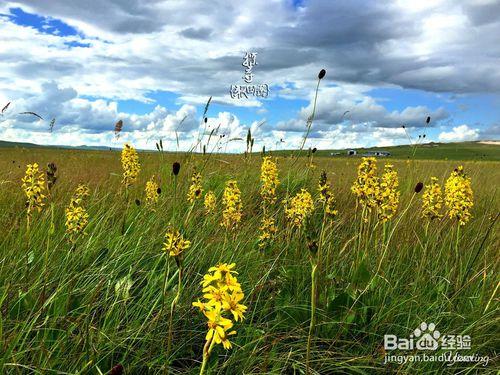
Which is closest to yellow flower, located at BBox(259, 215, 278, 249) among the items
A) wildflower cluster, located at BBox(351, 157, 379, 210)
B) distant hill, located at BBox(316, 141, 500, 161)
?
wildflower cluster, located at BBox(351, 157, 379, 210)

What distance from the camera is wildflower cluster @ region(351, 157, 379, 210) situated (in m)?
3.24

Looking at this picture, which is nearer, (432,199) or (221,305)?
(221,305)

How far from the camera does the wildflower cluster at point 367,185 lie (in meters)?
3.24

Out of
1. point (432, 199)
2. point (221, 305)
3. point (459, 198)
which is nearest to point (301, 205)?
point (432, 199)

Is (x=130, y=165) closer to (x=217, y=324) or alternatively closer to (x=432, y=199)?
(x=432, y=199)

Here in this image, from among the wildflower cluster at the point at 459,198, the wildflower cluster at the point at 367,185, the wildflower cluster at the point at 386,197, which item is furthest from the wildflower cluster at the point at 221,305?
the wildflower cluster at the point at 459,198

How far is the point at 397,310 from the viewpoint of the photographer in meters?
2.80

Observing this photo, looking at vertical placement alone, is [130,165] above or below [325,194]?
above

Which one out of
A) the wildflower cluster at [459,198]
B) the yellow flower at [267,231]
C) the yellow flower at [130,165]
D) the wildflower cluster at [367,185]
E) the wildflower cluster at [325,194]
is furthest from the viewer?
the yellow flower at [130,165]

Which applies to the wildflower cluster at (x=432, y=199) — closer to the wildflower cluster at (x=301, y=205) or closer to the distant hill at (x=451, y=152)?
the wildflower cluster at (x=301, y=205)

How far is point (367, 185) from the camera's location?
3.25 m

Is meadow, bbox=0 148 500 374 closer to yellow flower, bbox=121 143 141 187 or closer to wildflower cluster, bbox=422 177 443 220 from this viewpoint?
wildflower cluster, bbox=422 177 443 220

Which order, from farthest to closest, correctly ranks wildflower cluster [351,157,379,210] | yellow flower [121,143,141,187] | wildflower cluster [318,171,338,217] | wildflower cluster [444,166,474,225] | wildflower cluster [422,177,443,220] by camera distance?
yellow flower [121,143,141,187]
wildflower cluster [422,177,443,220]
wildflower cluster [444,166,474,225]
wildflower cluster [351,157,379,210]
wildflower cluster [318,171,338,217]

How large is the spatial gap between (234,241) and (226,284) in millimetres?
2305
